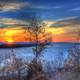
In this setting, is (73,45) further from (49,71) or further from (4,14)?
(4,14)

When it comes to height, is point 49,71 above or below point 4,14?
below

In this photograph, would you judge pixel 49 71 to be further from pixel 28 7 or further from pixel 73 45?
pixel 28 7

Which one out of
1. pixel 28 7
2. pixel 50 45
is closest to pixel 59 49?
pixel 50 45

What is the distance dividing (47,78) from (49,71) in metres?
0.08

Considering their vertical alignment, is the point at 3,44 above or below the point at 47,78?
above

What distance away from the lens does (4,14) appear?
227 cm

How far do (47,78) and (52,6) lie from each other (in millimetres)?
810

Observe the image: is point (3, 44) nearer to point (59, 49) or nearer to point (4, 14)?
point (4, 14)

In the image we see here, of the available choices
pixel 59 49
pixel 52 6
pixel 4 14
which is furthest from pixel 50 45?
pixel 4 14

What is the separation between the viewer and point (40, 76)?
2219 mm

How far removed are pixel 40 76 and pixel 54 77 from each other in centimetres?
16

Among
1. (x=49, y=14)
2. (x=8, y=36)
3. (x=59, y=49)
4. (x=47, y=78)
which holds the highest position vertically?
(x=49, y=14)

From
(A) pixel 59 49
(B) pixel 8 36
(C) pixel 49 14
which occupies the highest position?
(C) pixel 49 14

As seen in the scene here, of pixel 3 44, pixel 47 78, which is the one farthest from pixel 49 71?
pixel 3 44
